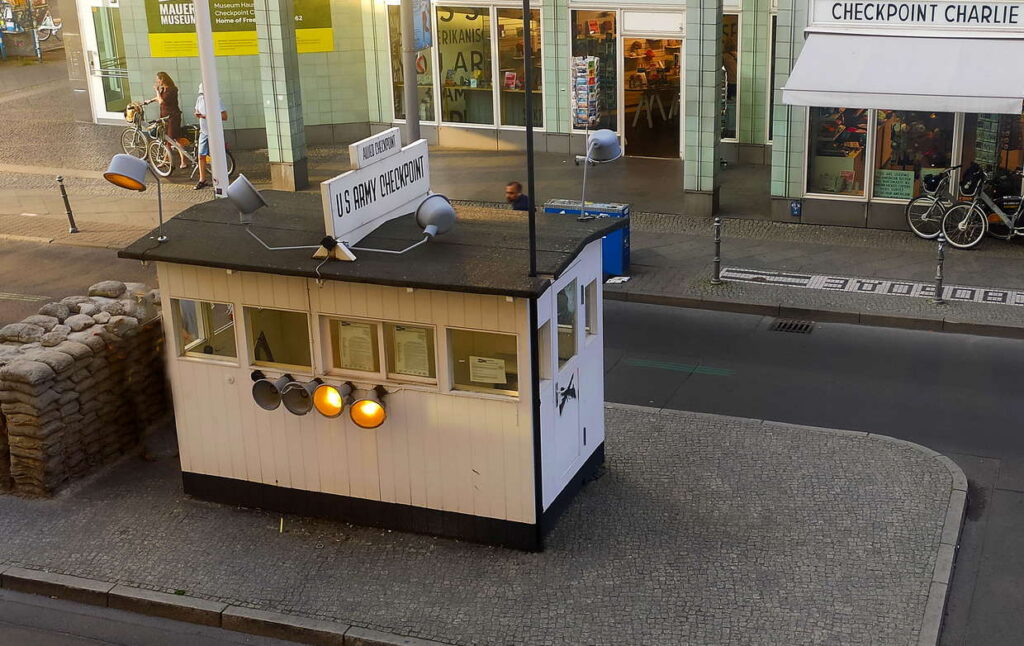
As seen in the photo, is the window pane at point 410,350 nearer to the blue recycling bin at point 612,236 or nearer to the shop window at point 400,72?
the blue recycling bin at point 612,236

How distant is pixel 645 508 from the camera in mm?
11859

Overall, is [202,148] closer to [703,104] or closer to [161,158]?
[161,158]

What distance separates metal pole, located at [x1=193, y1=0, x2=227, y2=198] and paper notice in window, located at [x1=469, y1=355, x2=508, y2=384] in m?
6.71

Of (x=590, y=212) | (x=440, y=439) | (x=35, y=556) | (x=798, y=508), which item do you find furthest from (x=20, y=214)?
(x=798, y=508)

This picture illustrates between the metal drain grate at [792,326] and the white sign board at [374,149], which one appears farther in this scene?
the metal drain grate at [792,326]

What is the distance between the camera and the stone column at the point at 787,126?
66.8ft

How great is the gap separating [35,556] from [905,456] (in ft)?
27.0

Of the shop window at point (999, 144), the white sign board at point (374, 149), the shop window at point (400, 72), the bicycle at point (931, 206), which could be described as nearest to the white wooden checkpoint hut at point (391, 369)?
the white sign board at point (374, 149)

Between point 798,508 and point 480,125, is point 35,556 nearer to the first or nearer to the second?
point 798,508

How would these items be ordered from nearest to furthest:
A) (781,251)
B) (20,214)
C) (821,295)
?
(821,295) → (781,251) → (20,214)

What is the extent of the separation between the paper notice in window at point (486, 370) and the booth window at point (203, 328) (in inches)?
90.2

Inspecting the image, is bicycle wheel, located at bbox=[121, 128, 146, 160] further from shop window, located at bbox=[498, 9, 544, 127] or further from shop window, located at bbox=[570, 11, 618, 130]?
shop window, located at bbox=[570, 11, 618, 130]

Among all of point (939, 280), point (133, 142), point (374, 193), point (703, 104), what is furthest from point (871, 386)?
point (133, 142)

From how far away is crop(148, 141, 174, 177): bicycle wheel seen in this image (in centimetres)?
2558
